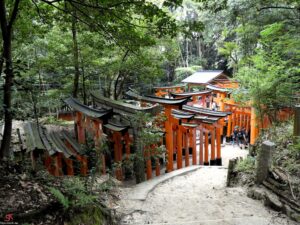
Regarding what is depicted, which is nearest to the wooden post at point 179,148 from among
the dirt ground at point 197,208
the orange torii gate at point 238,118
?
the dirt ground at point 197,208

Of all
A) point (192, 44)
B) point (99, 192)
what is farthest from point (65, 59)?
point (192, 44)

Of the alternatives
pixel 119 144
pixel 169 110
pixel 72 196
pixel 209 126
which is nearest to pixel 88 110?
pixel 119 144

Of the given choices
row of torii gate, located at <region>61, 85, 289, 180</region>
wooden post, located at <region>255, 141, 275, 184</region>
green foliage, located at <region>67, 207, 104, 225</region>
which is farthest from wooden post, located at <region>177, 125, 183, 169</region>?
green foliage, located at <region>67, 207, 104, 225</region>

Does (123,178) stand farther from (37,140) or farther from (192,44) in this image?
(192,44)

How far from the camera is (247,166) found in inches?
239

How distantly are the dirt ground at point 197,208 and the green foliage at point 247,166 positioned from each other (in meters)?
0.65

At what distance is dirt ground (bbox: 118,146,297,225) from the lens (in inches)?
153

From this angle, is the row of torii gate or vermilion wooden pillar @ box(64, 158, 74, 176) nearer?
the row of torii gate

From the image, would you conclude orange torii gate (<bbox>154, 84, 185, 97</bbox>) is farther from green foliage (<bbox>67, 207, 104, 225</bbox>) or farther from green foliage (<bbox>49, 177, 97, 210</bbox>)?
green foliage (<bbox>67, 207, 104, 225</bbox>)

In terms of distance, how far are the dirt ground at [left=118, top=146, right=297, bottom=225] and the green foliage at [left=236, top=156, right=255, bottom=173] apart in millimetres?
646

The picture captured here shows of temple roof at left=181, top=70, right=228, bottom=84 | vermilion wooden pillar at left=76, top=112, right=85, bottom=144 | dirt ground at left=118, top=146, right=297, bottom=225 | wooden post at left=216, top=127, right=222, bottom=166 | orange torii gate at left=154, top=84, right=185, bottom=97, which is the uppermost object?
temple roof at left=181, top=70, right=228, bottom=84

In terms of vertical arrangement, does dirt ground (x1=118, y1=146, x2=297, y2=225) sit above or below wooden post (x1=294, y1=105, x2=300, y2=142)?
below

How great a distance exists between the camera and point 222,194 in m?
5.31

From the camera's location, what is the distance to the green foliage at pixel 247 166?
5948mm
